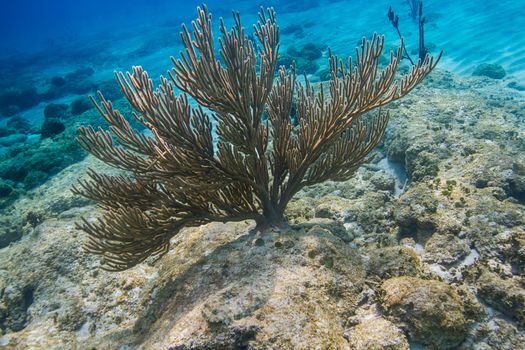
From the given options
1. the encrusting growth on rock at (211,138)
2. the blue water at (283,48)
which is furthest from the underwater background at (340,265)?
the blue water at (283,48)

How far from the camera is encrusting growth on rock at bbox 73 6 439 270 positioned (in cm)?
323

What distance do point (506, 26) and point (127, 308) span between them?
890 inches

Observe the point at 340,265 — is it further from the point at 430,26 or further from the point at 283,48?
the point at 430,26

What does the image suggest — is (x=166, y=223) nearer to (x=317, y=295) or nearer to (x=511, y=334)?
(x=317, y=295)

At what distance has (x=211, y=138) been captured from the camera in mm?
3701

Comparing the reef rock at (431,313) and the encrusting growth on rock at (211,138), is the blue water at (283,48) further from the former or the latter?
Answer: the reef rock at (431,313)

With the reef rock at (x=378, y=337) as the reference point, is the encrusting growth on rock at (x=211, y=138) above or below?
above

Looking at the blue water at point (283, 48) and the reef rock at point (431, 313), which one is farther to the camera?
the blue water at point (283, 48)

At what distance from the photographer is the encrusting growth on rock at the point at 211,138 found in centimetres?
323

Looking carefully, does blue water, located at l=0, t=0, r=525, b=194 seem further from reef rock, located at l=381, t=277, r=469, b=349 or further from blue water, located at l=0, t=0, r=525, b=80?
reef rock, located at l=381, t=277, r=469, b=349

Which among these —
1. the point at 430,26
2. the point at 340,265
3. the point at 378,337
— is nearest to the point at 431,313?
the point at 378,337

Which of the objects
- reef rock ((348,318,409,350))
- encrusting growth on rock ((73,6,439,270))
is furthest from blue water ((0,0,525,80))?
reef rock ((348,318,409,350))

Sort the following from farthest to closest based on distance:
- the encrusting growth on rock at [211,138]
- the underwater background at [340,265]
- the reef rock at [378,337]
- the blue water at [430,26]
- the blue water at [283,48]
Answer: the blue water at [430,26] → the blue water at [283,48] → the encrusting growth on rock at [211,138] → the underwater background at [340,265] → the reef rock at [378,337]

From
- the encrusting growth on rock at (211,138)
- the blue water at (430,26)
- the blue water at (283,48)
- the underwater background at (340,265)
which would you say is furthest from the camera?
the blue water at (430,26)
